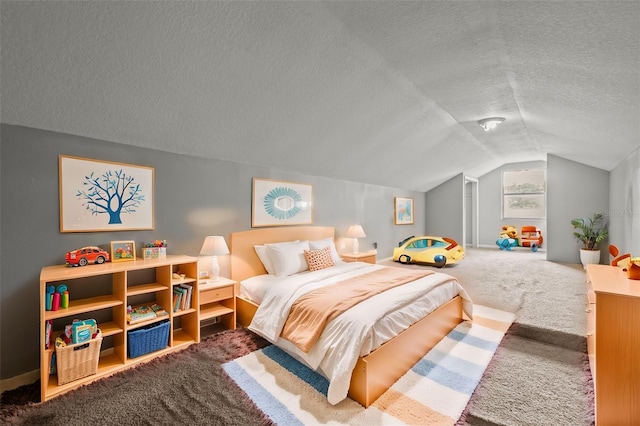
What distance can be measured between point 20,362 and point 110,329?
625mm

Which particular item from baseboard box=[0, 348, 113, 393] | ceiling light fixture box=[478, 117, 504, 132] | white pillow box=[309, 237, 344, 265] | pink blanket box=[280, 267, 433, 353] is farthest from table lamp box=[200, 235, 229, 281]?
ceiling light fixture box=[478, 117, 504, 132]

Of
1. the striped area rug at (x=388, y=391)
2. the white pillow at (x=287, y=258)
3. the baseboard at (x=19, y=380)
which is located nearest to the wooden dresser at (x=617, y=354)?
the striped area rug at (x=388, y=391)

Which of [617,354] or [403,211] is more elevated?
[403,211]

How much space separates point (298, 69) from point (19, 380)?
3.33 meters

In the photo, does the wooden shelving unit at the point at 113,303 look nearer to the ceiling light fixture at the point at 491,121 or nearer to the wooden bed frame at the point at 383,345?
the wooden bed frame at the point at 383,345

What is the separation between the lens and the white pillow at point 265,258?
3.62 metres

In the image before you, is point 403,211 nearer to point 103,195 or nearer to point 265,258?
point 265,258

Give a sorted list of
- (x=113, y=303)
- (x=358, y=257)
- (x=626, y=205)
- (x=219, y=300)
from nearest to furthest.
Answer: (x=113, y=303) → (x=219, y=300) → (x=626, y=205) → (x=358, y=257)

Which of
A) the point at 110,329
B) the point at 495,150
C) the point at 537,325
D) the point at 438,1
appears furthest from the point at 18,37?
the point at 495,150

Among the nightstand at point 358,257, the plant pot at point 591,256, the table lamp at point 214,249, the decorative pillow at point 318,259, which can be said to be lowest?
the plant pot at point 591,256

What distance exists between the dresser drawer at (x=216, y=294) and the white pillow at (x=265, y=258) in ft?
1.99

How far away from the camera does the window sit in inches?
316

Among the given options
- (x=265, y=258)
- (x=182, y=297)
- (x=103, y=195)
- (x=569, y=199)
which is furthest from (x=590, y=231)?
(x=103, y=195)

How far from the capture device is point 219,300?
10.3 ft
